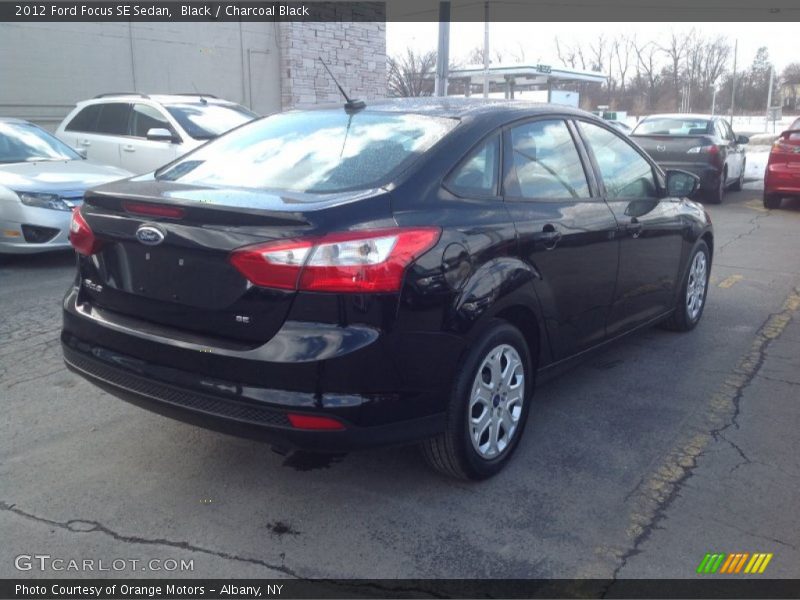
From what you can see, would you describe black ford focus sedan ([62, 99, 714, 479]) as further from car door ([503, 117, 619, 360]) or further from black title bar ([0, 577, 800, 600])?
black title bar ([0, 577, 800, 600])

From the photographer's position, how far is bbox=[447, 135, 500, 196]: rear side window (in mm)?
3543

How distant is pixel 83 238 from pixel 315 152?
1.12 meters

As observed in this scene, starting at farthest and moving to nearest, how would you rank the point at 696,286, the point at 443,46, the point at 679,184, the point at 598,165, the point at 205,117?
the point at 443,46 < the point at 205,117 < the point at 696,286 < the point at 679,184 < the point at 598,165

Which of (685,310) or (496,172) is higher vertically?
(496,172)

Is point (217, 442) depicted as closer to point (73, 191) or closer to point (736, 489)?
point (736, 489)

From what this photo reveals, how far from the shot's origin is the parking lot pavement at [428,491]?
10.1ft

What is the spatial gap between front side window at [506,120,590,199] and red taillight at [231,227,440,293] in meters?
1.07

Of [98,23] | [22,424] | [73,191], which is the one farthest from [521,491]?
[98,23]

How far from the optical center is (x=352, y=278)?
9.64 ft

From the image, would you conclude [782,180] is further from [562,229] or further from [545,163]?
[562,229]

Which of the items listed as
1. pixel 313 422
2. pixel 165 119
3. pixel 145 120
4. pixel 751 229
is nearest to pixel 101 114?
pixel 145 120

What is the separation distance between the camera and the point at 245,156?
396 centimetres

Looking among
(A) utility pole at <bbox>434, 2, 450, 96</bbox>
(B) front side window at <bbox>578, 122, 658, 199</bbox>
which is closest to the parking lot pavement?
(B) front side window at <bbox>578, 122, 658, 199</bbox>

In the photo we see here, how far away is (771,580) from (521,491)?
106 cm
